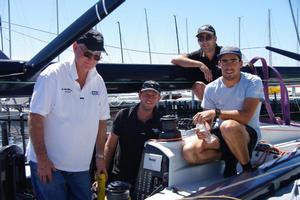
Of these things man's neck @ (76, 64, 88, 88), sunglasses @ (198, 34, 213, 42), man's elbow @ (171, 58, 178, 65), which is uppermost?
sunglasses @ (198, 34, 213, 42)

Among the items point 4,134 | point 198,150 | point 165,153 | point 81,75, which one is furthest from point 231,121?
point 4,134

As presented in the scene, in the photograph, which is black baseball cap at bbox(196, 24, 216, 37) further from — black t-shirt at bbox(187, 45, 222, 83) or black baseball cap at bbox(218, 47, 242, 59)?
black baseball cap at bbox(218, 47, 242, 59)

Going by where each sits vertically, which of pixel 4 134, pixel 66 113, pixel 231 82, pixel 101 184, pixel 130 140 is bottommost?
pixel 101 184

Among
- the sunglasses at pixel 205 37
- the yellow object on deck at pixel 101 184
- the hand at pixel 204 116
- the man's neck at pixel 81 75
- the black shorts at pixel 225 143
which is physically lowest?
the yellow object on deck at pixel 101 184

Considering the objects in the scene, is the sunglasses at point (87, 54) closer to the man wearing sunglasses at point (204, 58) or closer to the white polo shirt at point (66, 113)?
the white polo shirt at point (66, 113)

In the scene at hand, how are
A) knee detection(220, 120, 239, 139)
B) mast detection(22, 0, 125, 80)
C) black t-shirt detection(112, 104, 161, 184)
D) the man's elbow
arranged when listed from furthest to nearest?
the man's elbow, black t-shirt detection(112, 104, 161, 184), knee detection(220, 120, 239, 139), mast detection(22, 0, 125, 80)

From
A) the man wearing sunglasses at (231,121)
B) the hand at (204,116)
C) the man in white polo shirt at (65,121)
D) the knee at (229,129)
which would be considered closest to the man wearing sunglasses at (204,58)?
the man wearing sunglasses at (231,121)

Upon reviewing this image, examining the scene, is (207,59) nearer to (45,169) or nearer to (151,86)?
(151,86)

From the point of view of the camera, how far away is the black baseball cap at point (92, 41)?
101 inches

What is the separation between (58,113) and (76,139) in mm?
194

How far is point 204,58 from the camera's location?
4.21m

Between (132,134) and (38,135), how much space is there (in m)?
1.26

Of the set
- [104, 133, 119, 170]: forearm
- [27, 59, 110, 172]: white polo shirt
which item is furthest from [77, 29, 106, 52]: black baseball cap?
[104, 133, 119, 170]: forearm

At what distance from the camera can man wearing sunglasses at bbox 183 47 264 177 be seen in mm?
3049
